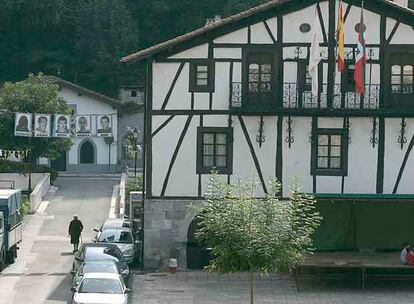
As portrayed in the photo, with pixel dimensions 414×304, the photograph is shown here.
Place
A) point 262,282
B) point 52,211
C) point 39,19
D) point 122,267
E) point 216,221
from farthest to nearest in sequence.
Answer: point 39,19 → point 52,211 → point 262,282 → point 122,267 → point 216,221

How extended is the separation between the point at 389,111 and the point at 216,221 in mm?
10569

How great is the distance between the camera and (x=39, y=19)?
8644 cm

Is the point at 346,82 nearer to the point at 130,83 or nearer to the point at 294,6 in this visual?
the point at 294,6

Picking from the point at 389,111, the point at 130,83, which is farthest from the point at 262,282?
the point at 130,83

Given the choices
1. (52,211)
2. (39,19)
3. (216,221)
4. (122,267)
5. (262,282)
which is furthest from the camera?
(39,19)

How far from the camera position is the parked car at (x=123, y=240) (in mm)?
37188

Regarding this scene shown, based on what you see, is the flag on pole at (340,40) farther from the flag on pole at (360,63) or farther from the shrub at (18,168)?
the shrub at (18,168)

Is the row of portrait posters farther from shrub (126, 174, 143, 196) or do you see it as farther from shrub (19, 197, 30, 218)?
shrub (19, 197, 30, 218)

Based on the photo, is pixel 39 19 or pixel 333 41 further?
pixel 39 19

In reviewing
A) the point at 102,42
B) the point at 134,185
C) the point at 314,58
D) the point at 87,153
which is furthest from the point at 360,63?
the point at 102,42

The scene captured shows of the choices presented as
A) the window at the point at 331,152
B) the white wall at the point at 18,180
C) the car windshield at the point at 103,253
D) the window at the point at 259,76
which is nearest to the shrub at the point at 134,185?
the white wall at the point at 18,180

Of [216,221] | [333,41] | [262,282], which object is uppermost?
[333,41]

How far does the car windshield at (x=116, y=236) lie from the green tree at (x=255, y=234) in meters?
9.37

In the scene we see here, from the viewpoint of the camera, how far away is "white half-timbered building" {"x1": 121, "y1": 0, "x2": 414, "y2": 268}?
36594 mm
